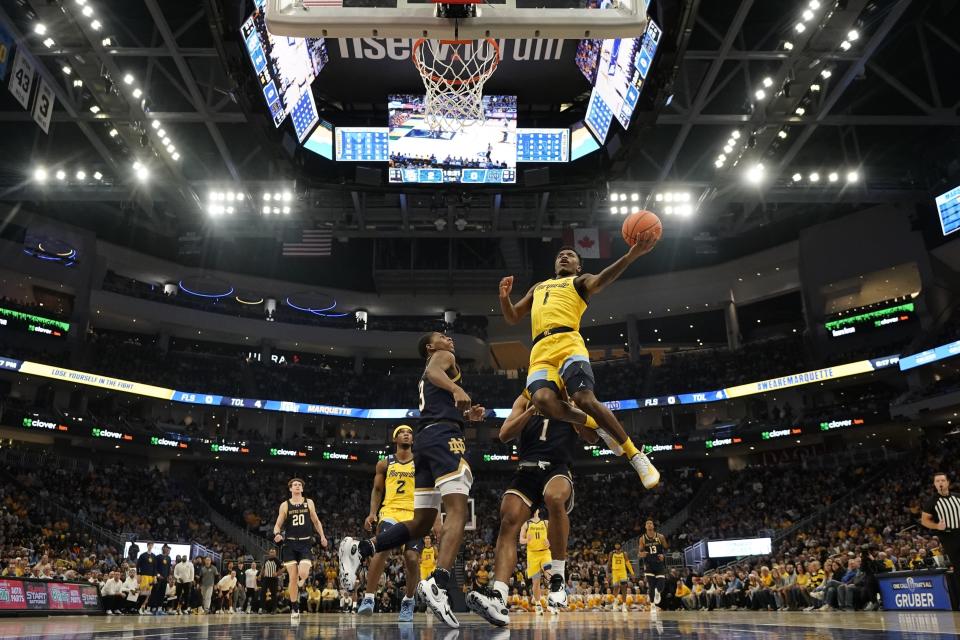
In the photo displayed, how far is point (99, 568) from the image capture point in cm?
2109

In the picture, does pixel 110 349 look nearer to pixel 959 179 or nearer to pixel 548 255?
pixel 548 255

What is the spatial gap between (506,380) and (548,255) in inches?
301

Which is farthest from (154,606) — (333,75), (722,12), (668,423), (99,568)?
(668,423)

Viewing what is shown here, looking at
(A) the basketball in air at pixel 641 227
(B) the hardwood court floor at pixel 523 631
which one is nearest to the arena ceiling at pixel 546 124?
(A) the basketball in air at pixel 641 227

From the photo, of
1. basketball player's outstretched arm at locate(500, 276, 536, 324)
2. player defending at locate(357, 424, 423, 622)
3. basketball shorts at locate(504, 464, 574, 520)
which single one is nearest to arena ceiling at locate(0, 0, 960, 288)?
basketball player's outstretched arm at locate(500, 276, 536, 324)

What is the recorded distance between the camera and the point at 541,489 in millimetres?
5652

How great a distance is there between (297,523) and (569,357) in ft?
19.7

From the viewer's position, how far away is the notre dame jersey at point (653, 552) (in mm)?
14344

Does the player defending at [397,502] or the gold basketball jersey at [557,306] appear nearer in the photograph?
the gold basketball jersey at [557,306]

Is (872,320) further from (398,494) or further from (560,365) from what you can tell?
(560,365)

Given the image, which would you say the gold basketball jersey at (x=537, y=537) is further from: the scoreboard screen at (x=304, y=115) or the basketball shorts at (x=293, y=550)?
the scoreboard screen at (x=304, y=115)

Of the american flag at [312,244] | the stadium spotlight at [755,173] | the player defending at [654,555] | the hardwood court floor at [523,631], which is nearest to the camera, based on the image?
the hardwood court floor at [523,631]

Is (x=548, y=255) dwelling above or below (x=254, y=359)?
above

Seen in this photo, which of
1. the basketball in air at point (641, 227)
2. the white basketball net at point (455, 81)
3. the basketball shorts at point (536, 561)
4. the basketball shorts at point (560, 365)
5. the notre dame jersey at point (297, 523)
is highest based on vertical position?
the white basketball net at point (455, 81)
